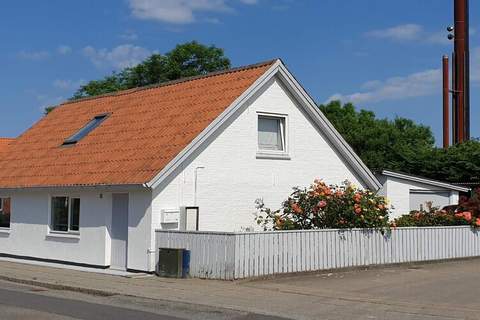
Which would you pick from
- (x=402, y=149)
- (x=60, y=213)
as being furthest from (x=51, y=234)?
(x=402, y=149)

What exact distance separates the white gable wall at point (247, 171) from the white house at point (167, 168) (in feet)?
0.10

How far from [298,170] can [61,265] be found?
762cm

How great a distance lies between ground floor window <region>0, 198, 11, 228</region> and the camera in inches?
939

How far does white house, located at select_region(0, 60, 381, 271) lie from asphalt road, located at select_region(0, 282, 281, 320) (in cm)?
462

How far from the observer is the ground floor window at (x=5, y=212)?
78.2 feet

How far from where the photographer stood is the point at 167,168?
17625 millimetres

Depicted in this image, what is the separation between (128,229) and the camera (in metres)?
18.4

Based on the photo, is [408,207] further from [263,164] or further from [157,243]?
[157,243]

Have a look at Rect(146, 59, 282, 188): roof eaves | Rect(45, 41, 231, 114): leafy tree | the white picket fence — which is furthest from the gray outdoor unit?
Rect(45, 41, 231, 114): leafy tree

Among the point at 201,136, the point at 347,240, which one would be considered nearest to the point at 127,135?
the point at 201,136

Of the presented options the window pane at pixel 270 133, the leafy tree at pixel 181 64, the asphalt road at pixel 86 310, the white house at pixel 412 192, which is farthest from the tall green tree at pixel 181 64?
the asphalt road at pixel 86 310

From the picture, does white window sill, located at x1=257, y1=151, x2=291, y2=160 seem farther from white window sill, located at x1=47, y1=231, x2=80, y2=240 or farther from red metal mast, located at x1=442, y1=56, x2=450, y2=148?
red metal mast, located at x1=442, y1=56, x2=450, y2=148

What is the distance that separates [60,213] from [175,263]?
6.02 meters

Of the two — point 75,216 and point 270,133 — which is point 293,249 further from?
point 75,216
